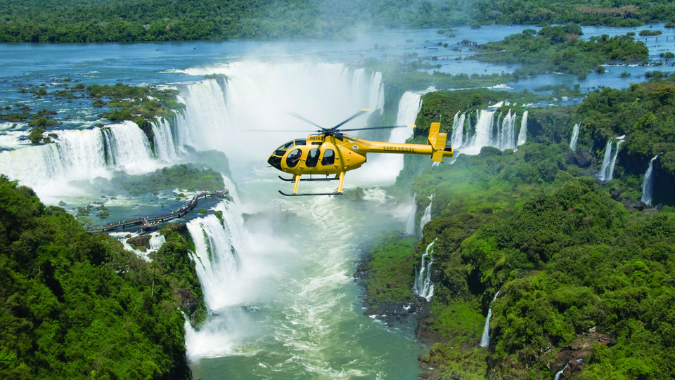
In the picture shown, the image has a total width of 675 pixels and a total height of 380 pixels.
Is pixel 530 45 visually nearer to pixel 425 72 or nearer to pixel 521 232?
pixel 425 72

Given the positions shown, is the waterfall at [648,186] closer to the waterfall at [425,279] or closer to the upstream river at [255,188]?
the upstream river at [255,188]

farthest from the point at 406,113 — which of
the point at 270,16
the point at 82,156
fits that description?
the point at 270,16

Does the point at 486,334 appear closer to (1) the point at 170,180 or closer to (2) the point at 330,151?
(2) the point at 330,151

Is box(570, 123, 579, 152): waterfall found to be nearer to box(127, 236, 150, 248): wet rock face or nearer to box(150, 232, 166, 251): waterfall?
box(150, 232, 166, 251): waterfall

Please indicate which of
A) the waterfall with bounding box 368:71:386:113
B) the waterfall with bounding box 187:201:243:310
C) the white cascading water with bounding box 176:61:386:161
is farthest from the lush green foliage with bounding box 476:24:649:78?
the waterfall with bounding box 187:201:243:310

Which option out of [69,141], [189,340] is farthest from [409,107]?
[189,340]
